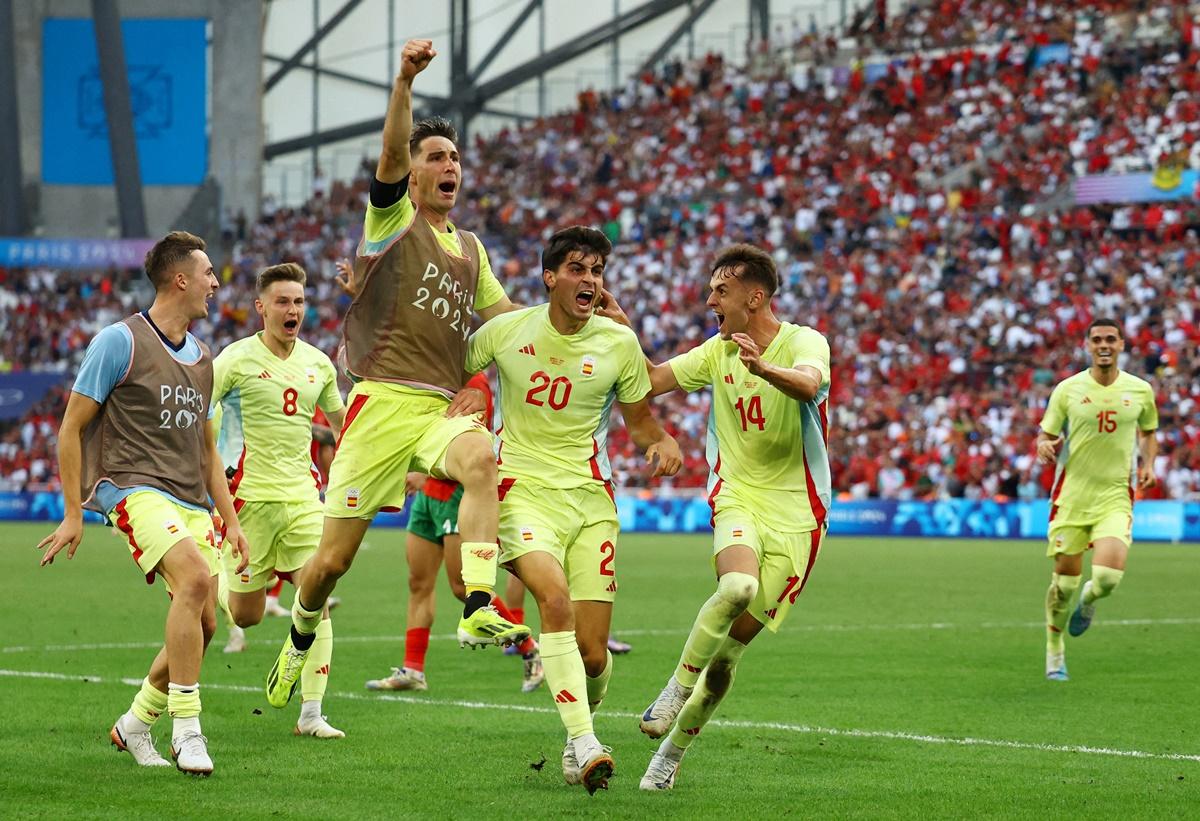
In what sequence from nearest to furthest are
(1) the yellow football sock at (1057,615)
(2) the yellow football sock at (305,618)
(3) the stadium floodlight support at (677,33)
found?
(2) the yellow football sock at (305,618)
(1) the yellow football sock at (1057,615)
(3) the stadium floodlight support at (677,33)

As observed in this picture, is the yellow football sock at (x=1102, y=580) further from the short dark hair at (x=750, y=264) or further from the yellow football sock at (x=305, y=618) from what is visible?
the yellow football sock at (x=305, y=618)

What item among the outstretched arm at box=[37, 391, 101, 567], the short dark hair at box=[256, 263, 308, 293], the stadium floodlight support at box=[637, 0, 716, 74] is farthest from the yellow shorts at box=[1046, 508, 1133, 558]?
the stadium floodlight support at box=[637, 0, 716, 74]

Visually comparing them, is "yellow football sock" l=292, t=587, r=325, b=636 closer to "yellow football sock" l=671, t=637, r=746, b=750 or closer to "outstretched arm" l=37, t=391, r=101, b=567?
"outstretched arm" l=37, t=391, r=101, b=567

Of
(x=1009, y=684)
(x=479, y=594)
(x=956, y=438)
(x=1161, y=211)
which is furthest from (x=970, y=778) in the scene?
(x=1161, y=211)

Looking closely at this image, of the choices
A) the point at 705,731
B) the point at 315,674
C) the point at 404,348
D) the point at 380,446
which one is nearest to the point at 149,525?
the point at 380,446

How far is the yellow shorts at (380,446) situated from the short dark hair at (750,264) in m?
1.51

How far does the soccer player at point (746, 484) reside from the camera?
313 inches

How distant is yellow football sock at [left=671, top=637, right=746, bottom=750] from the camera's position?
7.92 metres

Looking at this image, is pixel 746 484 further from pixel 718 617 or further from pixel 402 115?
pixel 402 115

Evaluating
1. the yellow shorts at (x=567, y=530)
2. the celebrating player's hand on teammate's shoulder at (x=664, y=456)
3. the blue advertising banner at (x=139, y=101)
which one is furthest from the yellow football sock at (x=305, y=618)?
the blue advertising banner at (x=139, y=101)

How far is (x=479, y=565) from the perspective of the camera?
7902 millimetres

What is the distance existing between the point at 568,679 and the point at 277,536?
3.63m

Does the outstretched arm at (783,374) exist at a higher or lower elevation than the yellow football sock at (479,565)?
higher

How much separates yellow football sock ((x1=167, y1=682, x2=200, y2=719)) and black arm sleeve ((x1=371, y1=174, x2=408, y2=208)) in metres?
2.55
